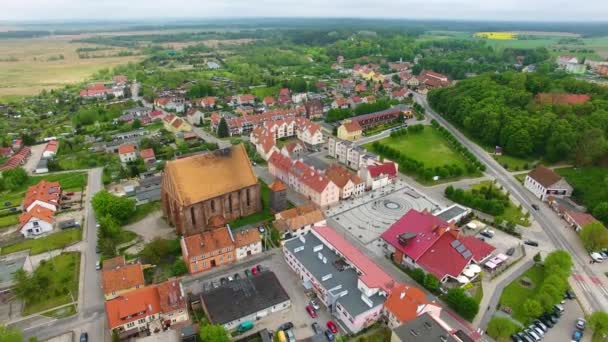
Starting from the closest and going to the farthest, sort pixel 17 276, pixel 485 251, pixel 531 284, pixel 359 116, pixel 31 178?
pixel 17 276, pixel 531 284, pixel 485 251, pixel 31 178, pixel 359 116

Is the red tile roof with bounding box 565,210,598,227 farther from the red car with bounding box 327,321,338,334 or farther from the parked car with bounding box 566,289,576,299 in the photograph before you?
the red car with bounding box 327,321,338,334

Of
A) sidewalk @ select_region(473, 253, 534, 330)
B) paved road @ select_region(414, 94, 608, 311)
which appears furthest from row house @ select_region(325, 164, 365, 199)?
paved road @ select_region(414, 94, 608, 311)

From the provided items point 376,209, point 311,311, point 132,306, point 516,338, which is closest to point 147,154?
point 132,306

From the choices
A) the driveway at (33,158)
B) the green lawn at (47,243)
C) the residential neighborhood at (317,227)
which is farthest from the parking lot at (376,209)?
the driveway at (33,158)

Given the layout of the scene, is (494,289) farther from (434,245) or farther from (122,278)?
(122,278)

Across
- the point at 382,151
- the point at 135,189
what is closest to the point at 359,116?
the point at 382,151

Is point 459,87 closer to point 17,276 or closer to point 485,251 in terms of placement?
point 485,251

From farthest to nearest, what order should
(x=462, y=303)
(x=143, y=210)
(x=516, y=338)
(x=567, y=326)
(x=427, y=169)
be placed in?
(x=427, y=169) → (x=143, y=210) → (x=567, y=326) → (x=462, y=303) → (x=516, y=338)
